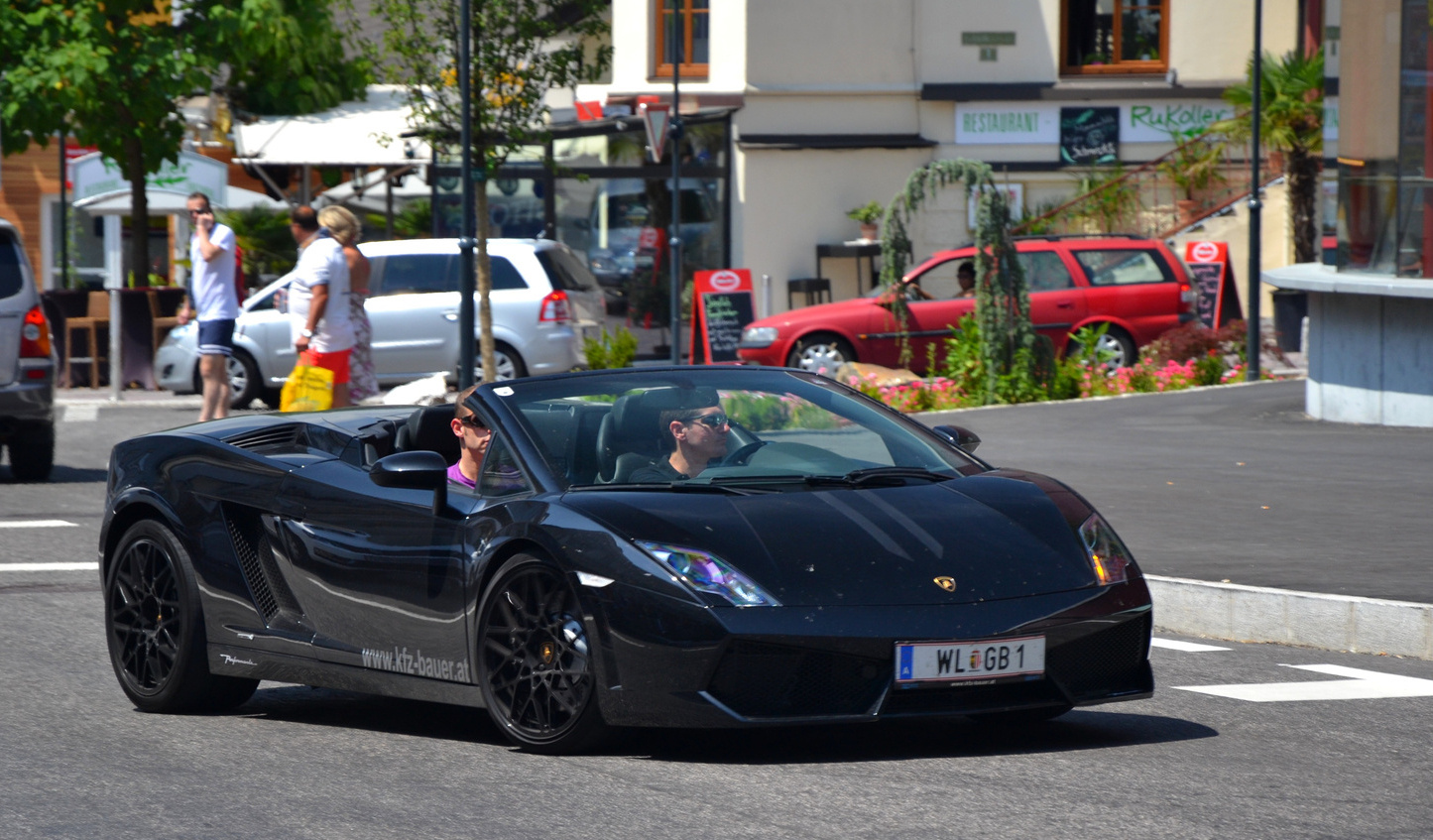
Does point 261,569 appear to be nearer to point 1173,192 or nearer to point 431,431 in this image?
point 431,431

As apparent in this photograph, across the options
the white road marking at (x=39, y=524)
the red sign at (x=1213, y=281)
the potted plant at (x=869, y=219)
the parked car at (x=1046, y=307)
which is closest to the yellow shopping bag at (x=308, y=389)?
the white road marking at (x=39, y=524)

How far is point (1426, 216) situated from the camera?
15.8 m

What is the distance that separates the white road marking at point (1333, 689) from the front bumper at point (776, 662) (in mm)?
1755

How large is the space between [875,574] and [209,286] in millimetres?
11406

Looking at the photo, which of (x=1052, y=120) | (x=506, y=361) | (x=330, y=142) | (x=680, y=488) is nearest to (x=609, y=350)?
(x=506, y=361)

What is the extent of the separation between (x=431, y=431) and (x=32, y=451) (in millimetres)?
8777

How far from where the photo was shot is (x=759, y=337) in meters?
23.6

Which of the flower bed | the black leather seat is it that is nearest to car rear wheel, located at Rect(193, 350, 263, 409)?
the flower bed

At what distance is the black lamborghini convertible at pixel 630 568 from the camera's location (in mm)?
5559

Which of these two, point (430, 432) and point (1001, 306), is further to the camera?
point (1001, 306)

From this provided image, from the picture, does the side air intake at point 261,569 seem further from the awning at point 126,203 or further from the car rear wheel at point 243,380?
the awning at point 126,203

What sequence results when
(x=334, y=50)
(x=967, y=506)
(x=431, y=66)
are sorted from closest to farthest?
1. (x=967, y=506)
2. (x=431, y=66)
3. (x=334, y=50)

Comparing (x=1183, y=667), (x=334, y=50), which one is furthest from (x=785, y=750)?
(x=334, y=50)

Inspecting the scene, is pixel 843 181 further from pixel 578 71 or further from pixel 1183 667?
pixel 1183 667
